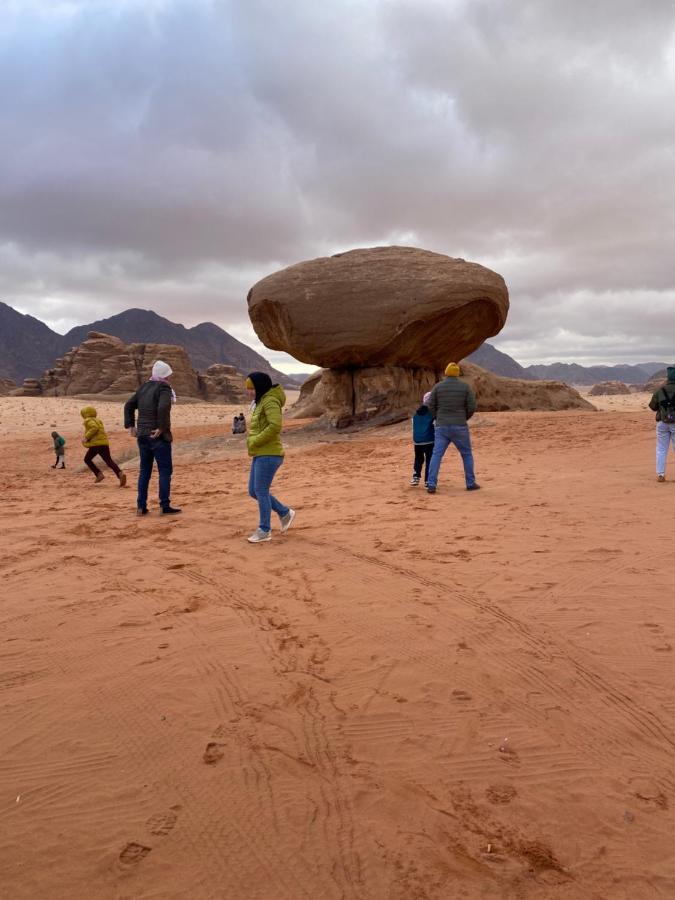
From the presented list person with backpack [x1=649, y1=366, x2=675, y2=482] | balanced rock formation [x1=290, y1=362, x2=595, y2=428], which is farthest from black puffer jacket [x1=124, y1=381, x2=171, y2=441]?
balanced rock formation [x1=290, y1=362, x2=595, y2=428]

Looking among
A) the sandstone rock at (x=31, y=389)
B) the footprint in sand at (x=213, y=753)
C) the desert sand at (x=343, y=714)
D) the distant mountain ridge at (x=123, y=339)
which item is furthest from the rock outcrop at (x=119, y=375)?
the distant mountain ridge at (x=123, y=339)

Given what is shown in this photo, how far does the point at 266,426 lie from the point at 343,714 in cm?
333

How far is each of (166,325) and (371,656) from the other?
156820mm

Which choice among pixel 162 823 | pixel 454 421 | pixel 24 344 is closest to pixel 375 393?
pixel 454 421

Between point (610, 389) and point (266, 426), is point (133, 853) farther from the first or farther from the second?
point (610, 389)

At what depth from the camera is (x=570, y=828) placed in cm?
200

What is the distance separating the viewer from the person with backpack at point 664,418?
768cm

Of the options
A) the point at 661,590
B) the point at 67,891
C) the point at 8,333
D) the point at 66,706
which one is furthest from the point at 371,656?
the point at 8,333

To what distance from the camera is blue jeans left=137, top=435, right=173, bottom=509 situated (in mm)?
6836

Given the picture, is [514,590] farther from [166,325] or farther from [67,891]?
[166,325]

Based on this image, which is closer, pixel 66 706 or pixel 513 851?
pixel 513 851

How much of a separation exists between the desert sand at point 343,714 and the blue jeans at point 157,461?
1.17 m

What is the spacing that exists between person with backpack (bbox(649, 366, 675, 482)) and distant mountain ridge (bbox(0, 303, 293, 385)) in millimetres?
121707

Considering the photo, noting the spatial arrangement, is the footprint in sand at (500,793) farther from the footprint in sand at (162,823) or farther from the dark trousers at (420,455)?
the dark trousers at (420,455)
